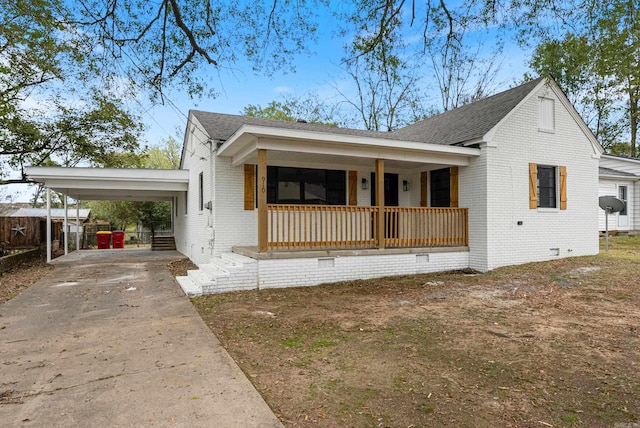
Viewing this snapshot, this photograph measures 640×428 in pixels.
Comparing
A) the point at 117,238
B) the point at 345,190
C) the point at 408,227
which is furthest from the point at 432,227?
the point at 117,238

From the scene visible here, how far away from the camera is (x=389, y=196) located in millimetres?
11875

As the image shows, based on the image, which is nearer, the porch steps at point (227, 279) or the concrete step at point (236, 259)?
the porch steps at point (227, 279)

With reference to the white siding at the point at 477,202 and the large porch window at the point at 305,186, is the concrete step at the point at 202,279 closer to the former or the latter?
the large porch window at the point at 305,186

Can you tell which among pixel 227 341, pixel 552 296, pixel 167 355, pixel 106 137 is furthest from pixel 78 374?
pixel 106 137

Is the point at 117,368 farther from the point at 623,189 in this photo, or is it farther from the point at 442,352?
the point at 623,189

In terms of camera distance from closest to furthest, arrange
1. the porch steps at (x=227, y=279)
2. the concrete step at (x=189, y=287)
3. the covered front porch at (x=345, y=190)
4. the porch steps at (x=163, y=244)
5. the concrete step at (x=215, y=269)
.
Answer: the concrete step at (x=189, y=287) < the porch steps at (x=227, y=279) < the concrete step at (x=215, y=269) < the covered front porch at (x=345, y=190) < the porch steps at (x=163, y=244)

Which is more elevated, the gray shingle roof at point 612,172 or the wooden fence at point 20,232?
the gray shingle roof at point 612,172

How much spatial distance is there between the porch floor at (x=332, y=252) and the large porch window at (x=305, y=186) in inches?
76.5

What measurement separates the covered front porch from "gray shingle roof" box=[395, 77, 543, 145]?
79 cm

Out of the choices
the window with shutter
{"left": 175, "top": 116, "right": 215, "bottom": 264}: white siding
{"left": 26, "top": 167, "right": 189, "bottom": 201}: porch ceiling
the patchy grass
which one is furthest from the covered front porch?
{"left": 26, "top": 167, "right": 189, "bottom": 201}: porch ceiling

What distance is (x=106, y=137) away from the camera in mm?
16531

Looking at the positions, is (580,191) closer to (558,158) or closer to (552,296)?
(558,158)

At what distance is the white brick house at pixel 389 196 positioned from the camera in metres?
8.12

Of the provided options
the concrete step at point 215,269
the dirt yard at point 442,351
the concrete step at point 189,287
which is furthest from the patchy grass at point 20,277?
the concrete step at point 215,269
